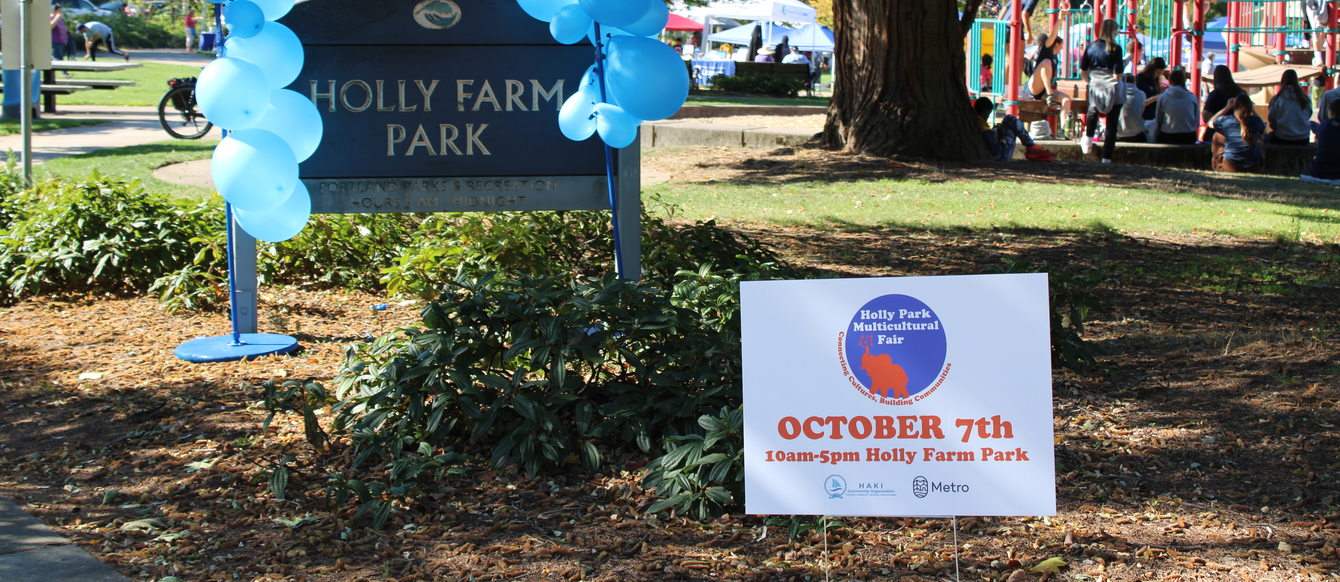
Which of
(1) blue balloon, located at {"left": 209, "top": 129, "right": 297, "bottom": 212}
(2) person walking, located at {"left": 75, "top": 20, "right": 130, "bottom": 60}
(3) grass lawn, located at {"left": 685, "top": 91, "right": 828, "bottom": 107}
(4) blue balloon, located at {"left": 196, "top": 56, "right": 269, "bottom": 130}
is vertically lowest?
(1) blue balloon, located at {"left": 209, "top": 129, "right": 297, "bottom": 212}

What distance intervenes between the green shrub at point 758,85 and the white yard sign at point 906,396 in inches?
1064

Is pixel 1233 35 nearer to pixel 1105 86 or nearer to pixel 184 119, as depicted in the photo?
pixel 1105 86

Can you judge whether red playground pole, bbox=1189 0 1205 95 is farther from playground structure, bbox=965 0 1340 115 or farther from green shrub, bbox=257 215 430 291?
green shrub, bbox=257 215 430 291

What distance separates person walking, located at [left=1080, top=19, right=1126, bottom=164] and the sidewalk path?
12.6 meters

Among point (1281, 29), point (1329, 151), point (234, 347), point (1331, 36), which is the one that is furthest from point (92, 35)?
point (234, 347)

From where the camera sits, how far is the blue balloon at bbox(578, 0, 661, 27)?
4.66 meters

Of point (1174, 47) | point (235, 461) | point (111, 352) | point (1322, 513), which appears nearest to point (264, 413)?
point (235, 461)

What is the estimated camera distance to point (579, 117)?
5.06 m

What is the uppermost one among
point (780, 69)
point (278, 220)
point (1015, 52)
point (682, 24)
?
point (682, 24)

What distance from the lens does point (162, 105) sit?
15453 millimetres

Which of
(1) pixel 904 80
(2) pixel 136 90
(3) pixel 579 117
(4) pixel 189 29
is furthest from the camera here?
(4) pixel 189 29

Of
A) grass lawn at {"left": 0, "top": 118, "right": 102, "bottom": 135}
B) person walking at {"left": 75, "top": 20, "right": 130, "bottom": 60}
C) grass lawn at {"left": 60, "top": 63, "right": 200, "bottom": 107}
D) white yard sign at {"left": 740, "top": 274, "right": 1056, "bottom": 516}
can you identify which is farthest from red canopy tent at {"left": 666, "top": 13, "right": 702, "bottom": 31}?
white yard sign at {"left": 740, "top": 274, "right": 1056, "bottom": 516}

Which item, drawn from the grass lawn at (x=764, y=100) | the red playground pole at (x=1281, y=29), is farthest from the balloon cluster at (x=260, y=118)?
the grass lawn at (x=764, y=100)

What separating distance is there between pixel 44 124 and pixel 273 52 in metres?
13.6
